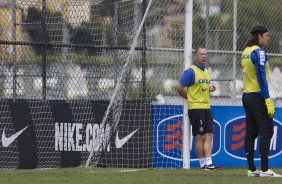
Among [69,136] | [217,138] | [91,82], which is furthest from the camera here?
[217,138]

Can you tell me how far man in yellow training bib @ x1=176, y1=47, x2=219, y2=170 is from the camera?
1310 centimetres

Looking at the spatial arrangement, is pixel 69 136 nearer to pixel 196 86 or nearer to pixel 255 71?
pixel 196 86

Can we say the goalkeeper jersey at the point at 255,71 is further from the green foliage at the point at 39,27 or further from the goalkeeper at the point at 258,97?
the green foliage at the point at 39,27

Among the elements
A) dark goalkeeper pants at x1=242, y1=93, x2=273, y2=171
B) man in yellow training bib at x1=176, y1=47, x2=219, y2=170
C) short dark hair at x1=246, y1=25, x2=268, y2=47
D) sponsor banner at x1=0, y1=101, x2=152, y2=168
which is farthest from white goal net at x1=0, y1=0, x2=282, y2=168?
dark goalkeeper pants at x1=242, y1=93, x2=273, y2=171

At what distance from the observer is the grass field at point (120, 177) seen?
10.5m

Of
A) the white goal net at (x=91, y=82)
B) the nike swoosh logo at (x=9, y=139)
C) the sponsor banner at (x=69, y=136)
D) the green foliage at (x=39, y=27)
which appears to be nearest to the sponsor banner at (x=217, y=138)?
the white goal net at (x=91, y=82)

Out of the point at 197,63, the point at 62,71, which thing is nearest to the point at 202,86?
the point at 197,63

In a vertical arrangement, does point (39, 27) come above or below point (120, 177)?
above

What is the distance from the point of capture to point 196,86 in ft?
43.1

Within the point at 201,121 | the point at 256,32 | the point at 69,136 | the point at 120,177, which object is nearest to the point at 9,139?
the point at 69,136

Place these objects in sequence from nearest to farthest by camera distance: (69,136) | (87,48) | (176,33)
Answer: (69,136)
(87,48)
(176,33)

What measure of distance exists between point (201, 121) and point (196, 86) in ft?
1.76

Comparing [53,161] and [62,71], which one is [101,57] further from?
[53,161]

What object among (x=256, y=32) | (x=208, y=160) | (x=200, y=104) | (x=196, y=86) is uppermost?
(x=256, y=32)
